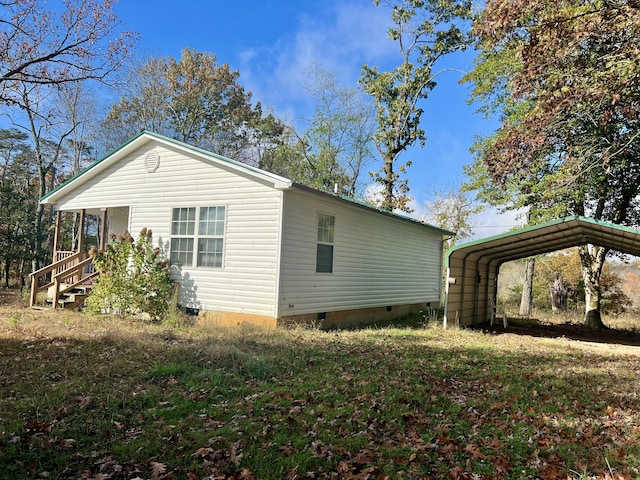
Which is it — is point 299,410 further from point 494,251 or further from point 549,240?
point 549,240

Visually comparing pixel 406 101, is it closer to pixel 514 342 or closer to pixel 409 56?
pixel 409 56

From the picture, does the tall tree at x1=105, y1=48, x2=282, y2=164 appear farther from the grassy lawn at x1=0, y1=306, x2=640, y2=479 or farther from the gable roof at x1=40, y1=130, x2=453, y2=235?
the grassy lawn at x1=0, y1=306, x2=640, y2=479

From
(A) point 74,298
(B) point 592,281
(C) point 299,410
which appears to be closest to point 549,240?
(B) point 592,281

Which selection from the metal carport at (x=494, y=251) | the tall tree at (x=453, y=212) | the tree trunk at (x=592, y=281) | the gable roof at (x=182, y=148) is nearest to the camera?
the gable roof at (x=182, y=148)

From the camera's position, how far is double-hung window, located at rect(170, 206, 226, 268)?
10188 mm

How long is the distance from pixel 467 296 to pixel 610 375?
610cm

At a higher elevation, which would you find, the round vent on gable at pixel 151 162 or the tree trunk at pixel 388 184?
the tree trunk at pixel 388 184

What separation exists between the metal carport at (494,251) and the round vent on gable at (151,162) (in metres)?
8.11

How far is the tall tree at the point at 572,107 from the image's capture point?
7.75 meters

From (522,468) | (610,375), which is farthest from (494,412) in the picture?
(610,375)

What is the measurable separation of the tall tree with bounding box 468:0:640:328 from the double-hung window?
7.03 meters

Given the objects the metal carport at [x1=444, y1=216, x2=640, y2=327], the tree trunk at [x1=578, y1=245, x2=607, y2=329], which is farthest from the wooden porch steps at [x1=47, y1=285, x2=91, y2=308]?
the tree trunk at [x1=578, y1=245, x2=607, y2=329]

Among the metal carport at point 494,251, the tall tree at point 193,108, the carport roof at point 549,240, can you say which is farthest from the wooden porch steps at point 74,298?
the tall tree at point 193,108

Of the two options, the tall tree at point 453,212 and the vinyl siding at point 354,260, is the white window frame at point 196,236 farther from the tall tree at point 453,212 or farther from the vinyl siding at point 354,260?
the tall tree at point 453,212
